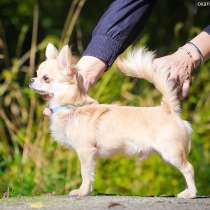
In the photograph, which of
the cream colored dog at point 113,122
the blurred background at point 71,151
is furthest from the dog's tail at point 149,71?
the blurred background at point 71,151

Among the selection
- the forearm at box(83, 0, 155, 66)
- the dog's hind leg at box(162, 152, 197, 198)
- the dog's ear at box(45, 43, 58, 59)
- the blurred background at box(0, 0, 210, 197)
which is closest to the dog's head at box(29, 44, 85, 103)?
the dog's ear at box(45, 43, 58, 59)

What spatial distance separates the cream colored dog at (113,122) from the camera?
4250 mm

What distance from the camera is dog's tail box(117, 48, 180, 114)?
14.4 ft

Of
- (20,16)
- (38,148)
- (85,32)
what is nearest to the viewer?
(38,148)

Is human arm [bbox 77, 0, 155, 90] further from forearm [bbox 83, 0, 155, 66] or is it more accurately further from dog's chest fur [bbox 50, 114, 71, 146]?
dog's chest fur [bbox 50, 114, 71, 146]

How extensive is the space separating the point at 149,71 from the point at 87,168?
2.41 feet

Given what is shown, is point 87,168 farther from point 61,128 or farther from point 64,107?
point 64,107

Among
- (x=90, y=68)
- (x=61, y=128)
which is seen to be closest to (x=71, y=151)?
(x=90, y=68)

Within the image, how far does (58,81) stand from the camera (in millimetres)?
4539

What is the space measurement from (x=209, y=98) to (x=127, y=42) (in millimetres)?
2535

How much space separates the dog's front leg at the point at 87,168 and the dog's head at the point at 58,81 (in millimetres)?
386

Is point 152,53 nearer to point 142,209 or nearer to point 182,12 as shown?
point 142,209

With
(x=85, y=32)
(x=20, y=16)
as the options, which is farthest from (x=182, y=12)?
(x=20, y=16)

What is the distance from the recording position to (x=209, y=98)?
23.8ft
